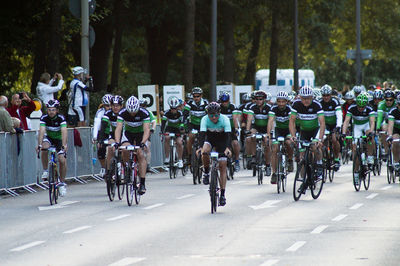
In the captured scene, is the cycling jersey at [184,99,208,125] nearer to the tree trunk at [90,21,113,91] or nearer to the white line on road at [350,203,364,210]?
the white line on road at [350,203,364,210]

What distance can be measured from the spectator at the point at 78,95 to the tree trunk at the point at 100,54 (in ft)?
44.4

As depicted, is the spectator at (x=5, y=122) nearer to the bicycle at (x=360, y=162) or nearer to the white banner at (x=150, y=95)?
the bicycle at (x=360, y=162)

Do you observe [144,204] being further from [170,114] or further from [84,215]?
[170,114]

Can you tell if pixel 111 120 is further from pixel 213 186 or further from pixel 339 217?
pixel 339 217

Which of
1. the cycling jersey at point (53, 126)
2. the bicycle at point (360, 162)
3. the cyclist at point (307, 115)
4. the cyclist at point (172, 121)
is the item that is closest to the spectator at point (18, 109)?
the cycling jersey at point (53, 126)

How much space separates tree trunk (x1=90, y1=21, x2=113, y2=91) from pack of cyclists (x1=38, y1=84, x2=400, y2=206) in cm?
1400

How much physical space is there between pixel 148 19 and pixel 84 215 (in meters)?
23.0

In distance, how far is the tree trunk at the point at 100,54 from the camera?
37.3 meters

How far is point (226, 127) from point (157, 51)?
27275mm

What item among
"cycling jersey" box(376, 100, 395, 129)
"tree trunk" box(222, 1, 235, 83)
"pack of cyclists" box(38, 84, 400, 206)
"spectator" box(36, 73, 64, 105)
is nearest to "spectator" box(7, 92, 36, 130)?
"spectator" box(36, 73, 64, 105)

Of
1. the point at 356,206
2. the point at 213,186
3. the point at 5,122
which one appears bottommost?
the point at 356,206

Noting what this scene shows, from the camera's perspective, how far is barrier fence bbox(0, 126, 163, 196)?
1900cm

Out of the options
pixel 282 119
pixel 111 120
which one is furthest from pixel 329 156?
pixel 111 120

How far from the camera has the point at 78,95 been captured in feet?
75.9
